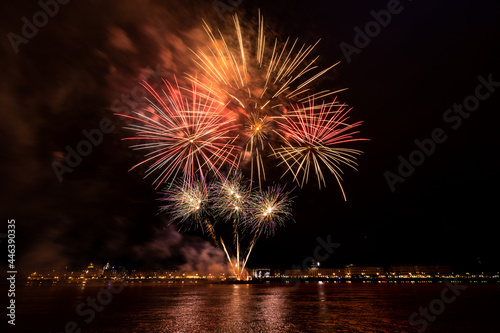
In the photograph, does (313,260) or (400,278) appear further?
(313,260)

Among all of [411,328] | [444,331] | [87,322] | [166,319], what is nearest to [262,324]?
[166,319]

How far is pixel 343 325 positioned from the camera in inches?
418

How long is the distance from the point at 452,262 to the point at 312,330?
148 m

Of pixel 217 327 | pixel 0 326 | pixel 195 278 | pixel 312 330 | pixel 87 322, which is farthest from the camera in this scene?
pixel 195 278

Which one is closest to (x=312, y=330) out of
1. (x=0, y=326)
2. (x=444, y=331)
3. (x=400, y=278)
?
(x=444, y=331)

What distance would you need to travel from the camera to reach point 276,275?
161 meters

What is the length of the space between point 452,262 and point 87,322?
151731mm

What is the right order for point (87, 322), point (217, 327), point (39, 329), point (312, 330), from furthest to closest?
point (87, 322) < point (39, 329) < point (217, 327) < point (312, 330)

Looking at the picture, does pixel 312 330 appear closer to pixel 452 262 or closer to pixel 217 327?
pixel 217 327

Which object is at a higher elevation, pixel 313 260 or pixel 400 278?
pixel 313 260

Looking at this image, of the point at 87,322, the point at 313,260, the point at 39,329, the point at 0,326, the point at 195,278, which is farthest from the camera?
the point at 195,278

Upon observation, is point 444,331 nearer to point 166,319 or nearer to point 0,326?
point 166,319

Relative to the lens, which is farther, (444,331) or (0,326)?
(0,326)

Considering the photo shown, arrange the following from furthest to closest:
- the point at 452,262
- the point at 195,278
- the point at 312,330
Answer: the point at 195,278, the point at 452,262, the point at 312,330
